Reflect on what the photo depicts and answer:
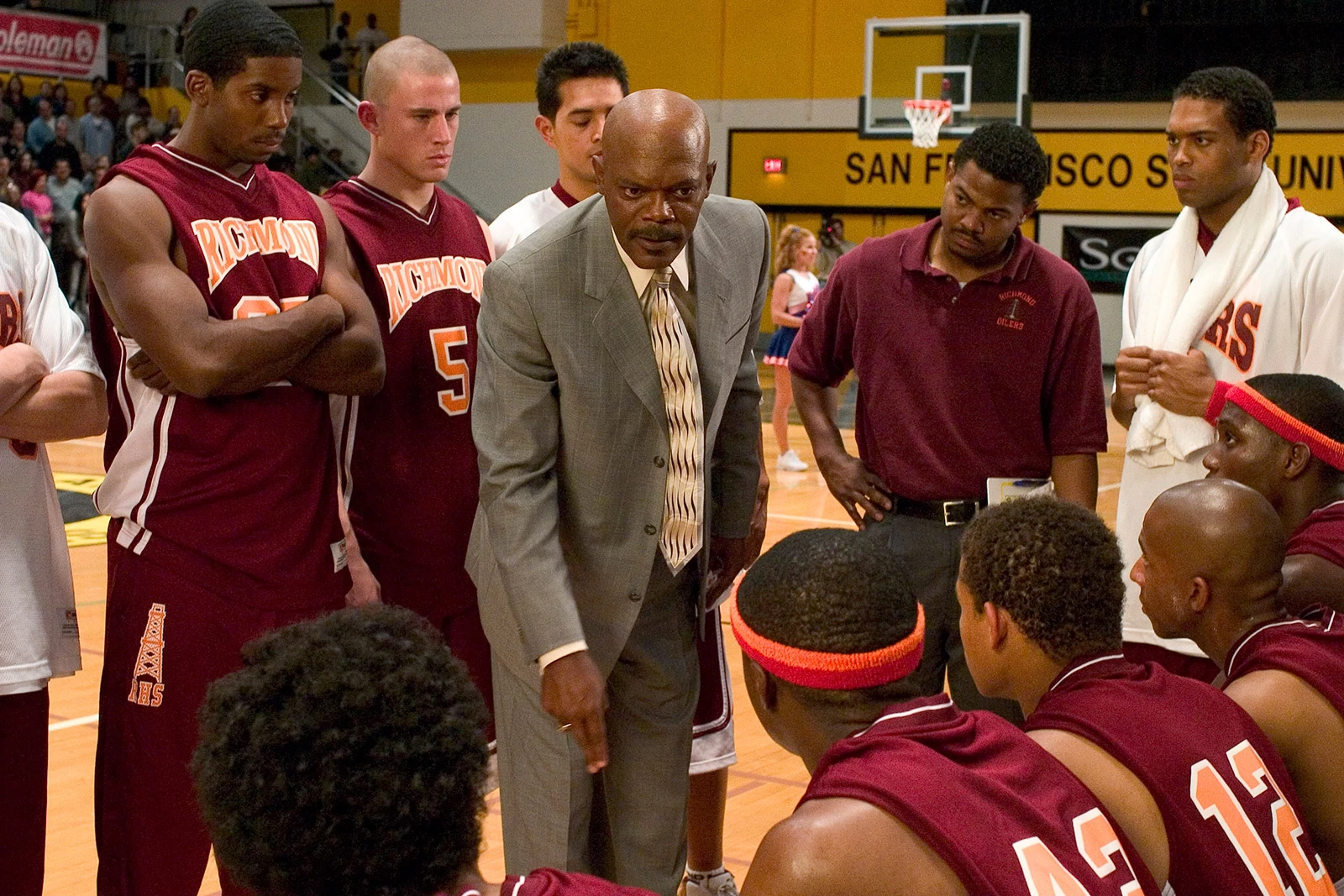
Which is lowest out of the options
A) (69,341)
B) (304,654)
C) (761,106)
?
(304,654)

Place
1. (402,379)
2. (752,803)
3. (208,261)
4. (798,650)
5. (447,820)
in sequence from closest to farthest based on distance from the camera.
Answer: (447,820), (798,650), (208,261), (402,379), (752,803)

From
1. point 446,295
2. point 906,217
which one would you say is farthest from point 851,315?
point 906,217

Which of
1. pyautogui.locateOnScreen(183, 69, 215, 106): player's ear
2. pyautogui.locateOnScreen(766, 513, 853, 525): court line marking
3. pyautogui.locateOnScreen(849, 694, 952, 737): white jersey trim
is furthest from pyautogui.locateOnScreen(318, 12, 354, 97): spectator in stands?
pyautogui.locateOnScreen(849, 694, 952, 737): white jersey trim

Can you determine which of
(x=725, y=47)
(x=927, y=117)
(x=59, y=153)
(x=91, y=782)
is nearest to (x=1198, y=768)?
(x=91, y=782)

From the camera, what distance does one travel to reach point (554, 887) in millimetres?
1642

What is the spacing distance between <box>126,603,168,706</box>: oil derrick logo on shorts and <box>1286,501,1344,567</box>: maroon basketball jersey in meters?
2.36

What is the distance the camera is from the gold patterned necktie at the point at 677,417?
2.88 m

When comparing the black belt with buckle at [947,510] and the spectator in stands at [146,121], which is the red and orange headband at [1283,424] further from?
the spectator in stands at [146,121]

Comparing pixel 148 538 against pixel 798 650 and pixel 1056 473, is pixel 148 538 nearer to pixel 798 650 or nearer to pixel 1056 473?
pixel 798 650

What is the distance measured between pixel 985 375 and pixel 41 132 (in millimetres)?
18417

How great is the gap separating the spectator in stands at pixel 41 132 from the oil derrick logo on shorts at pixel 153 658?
18062mm

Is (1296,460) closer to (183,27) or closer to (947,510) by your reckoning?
(947,510)

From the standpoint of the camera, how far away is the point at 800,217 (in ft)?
73.0

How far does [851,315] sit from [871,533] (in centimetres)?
61
